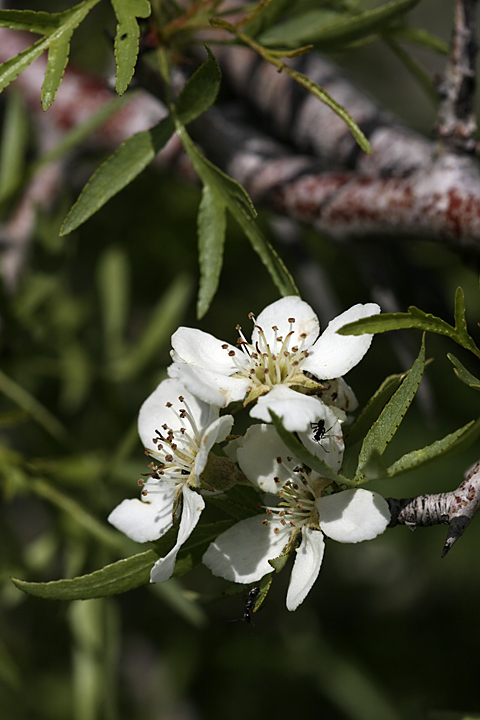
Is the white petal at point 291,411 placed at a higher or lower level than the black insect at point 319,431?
higher

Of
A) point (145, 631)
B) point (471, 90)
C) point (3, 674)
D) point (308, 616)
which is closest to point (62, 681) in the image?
point (145, 631)

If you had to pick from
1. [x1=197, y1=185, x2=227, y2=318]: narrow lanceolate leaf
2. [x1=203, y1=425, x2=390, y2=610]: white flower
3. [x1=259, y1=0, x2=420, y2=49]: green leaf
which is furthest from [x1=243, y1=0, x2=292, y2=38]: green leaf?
[x1=203, y1=425, x2=390, y2=610]: white flower

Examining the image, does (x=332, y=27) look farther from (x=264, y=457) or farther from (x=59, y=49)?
(x=264, y=457)

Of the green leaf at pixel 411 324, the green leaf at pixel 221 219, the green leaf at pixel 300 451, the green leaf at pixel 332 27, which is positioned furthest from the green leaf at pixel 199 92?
the green leaf at pixel 300 451

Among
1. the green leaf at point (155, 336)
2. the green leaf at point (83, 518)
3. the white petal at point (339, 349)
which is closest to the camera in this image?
the white petal at point (339, 349)

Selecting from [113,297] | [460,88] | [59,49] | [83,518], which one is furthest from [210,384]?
[113,297]

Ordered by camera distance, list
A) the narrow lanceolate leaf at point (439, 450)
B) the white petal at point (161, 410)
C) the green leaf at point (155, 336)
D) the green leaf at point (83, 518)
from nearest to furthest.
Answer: the narrow lanceolate leaf at point (439, 450) → the white petal at point (161, 410) → the green leaf at point (83, 518) → the green leaf at point (155, 336)

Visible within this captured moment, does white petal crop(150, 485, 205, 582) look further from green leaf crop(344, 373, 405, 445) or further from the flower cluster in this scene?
green leaf crop(344, 373, 405, 445)

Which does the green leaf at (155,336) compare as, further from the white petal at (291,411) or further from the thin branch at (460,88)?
the white petal at (291,411)
